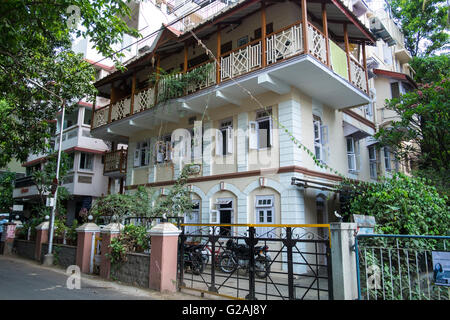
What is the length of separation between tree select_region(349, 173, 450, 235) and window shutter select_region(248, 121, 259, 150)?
4433 mm

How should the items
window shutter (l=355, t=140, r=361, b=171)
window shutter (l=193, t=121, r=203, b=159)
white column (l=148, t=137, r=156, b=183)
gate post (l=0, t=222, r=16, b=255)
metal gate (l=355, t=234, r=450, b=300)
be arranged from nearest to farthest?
1. metal gate (l=355, t=234, r=450, b=300)
2. window shutter (l=193, t=121, r=203, b=159)
3. window shutter (l=355, t=140, r=361, b=171)
4. white column (l=148, t=137, r=156, b=183)
5. gate post (l=0, t=222, r=16, b=255)

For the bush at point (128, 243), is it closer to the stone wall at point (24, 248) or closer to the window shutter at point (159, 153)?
the window shutter at point (159, 153)

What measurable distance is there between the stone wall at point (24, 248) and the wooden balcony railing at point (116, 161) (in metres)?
5.76

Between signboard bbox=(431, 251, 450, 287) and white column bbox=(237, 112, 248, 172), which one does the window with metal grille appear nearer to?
white column bbox=(237, 112, 248, 172)

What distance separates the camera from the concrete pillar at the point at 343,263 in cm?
541

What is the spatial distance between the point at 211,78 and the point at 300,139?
163 inches

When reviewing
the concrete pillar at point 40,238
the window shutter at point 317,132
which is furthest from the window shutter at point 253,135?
the concrete pillar at point 40,238

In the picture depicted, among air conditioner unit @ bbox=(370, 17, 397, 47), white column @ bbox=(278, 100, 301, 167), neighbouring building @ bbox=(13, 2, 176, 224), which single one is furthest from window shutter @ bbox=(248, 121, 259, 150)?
neighbouring building @ bbox=(13, 2, 176, 224)

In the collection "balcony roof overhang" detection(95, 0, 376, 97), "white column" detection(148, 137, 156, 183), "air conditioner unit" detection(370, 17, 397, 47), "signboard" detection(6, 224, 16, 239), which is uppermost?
"air conditioner unit" detection(370, 17, 397, 47)

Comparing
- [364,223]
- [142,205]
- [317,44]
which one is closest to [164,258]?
[364,223]

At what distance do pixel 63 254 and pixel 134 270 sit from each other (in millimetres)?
5110

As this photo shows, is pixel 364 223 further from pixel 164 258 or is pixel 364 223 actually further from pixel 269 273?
pixel 164 258

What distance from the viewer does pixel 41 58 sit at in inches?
440

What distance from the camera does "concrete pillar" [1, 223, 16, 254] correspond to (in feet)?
52.7
